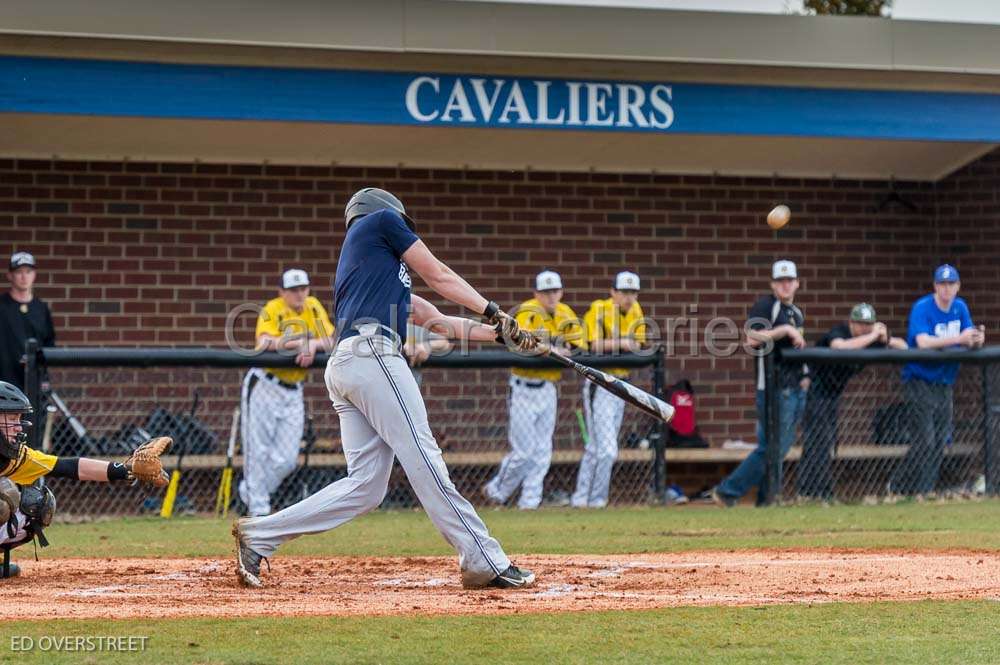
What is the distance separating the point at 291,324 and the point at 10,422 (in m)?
4.50

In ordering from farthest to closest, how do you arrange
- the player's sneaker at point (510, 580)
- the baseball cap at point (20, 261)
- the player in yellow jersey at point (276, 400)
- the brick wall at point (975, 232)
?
the brick wall at point (975, 232), the baseball cap at point (20, 261), the player in yellow jersey at point (276, 400), the player's sneaker at point (510, 580)

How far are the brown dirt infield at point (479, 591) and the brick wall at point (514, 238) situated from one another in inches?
199

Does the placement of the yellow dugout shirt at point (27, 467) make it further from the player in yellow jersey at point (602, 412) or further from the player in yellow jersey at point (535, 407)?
the player in yellow jersey at point (602, 412)

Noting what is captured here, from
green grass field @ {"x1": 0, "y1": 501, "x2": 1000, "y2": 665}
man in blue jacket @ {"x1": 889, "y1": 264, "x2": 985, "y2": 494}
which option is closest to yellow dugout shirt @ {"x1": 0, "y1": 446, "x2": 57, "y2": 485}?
green grass field @ {"x1": 0, "y1": 501, "x2": 1000, "y2": 665}

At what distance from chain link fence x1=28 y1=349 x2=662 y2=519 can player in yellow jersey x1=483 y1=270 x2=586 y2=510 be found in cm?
4

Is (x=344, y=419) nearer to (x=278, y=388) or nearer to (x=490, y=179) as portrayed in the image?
(x=278, y=388)

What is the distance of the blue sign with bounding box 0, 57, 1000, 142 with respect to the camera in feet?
33.8

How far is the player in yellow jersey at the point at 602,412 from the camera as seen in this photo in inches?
423

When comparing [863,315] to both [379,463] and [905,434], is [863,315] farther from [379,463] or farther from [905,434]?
[379,463]

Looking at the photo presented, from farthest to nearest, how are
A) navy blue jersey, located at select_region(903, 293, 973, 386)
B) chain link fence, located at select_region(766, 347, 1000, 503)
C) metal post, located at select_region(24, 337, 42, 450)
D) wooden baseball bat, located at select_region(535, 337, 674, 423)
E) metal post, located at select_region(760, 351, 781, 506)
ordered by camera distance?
navy blue jersey, located at select_region(903, 293, 973, 386) → chain link fence, located at select_region(766, 347, 1000, 503) → metal post, located at select_region(760, 351, 781, 506) → metal post, located at select_region(24, 337, 42, 450) → wooden baseball bat, located at select_region(535, 337, 674, 423)

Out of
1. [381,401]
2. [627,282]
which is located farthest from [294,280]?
[381,401]

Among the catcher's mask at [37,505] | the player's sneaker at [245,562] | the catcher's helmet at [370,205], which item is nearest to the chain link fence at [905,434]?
the catcher's helmet at [370,205]

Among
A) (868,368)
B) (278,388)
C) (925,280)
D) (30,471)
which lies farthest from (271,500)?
(925,280)

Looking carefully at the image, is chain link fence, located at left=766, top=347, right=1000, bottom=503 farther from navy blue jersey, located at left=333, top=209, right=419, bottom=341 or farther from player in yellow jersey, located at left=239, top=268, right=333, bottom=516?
navy blue jersey, located at left=333, top=209, right=419, bottom=341
